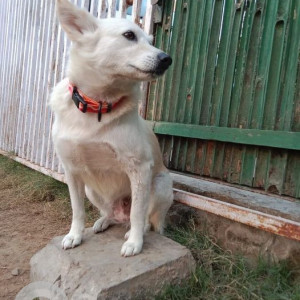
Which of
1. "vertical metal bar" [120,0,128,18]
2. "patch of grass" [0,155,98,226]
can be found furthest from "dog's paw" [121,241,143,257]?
"vertical metal bar" [120,0,128,18]

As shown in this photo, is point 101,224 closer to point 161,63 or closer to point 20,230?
point 20,230

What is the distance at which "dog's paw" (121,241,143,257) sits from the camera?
216cm

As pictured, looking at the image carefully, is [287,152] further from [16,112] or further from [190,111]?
[16,112]

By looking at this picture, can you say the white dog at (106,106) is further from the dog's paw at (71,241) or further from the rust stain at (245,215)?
the rust stain at (245,215)

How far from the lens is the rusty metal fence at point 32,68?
4.23 meters

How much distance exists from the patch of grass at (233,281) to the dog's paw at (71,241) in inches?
28.8

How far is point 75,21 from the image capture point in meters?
2.20

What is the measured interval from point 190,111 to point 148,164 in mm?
1316

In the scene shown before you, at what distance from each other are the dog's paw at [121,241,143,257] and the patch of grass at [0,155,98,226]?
4.44 ft

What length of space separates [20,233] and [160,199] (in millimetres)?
1641

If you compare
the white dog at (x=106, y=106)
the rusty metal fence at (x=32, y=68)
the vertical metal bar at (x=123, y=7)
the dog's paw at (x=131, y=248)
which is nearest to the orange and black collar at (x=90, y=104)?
the white dog at (x=106, y=106)

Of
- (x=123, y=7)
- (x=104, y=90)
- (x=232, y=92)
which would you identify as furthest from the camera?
(x=123, y=7)

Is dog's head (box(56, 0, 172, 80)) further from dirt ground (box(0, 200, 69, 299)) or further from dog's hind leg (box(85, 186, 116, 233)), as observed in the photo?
dirt ground (box(0, 200, 69, 299))

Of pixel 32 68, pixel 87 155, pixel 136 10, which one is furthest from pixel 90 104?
pixel 32 68
